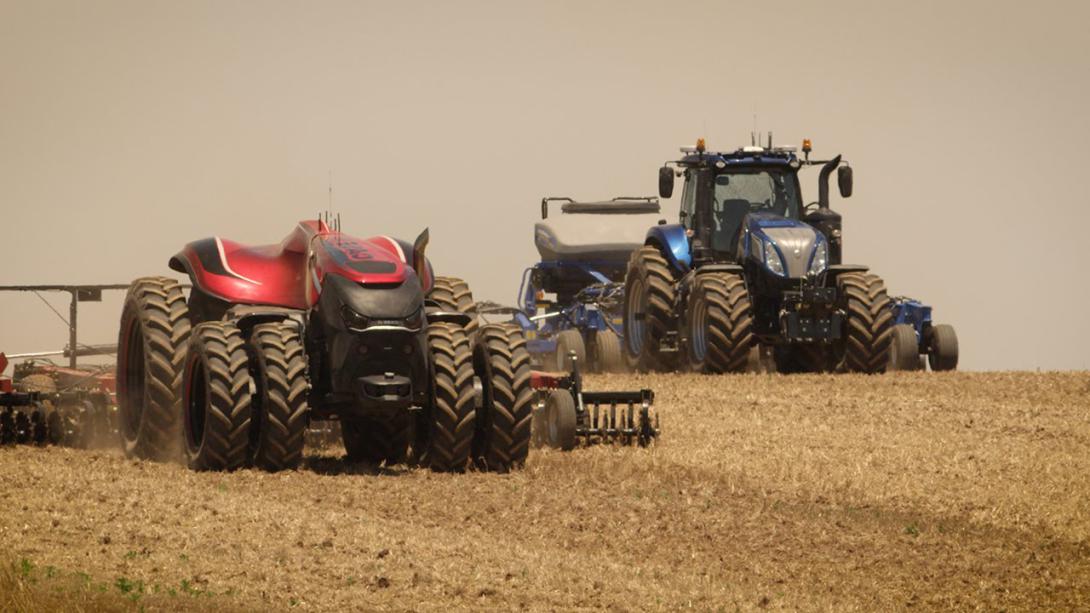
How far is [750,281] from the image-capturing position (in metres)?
25.7

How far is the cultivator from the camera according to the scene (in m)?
17.4

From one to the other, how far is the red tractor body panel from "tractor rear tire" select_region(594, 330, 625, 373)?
1006cm

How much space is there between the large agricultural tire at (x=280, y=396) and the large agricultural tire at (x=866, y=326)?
10.9 meters

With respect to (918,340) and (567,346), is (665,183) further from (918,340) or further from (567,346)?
(918,340)

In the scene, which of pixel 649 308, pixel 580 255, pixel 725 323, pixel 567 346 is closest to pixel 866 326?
pixel 725 323

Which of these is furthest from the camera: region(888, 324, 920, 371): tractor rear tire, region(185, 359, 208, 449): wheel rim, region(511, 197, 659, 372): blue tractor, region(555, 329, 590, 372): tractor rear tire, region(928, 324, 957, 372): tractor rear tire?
region(511, 197, 659, 372): blue tractor

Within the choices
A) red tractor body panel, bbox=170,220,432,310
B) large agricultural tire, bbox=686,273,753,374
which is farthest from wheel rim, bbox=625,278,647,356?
red tractor body panel, bbox=170,220,432,310

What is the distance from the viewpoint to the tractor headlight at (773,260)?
24.8 meters

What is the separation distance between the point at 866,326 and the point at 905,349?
5.07 feet

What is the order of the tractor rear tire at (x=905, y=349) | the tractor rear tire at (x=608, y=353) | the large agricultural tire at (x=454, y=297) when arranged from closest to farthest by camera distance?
the large agricultural tire at (x=454, y=297)
the tractor rear tire at (x=905, y=349)
the tractor rear tire at (x=608, y=353)

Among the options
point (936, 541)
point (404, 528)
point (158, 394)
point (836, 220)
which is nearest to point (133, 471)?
point (158, 394)

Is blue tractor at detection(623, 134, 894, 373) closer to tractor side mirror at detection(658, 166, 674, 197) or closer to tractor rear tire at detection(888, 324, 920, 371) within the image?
tractor side mirror at detection(658, 166, 674, 197)

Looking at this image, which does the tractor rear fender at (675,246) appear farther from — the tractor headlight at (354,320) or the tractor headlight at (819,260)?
the tractor headlight at (354,320)

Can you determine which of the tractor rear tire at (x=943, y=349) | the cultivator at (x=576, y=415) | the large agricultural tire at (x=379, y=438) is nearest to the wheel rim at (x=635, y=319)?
the tractor rear tire at (x=943, y=349)
